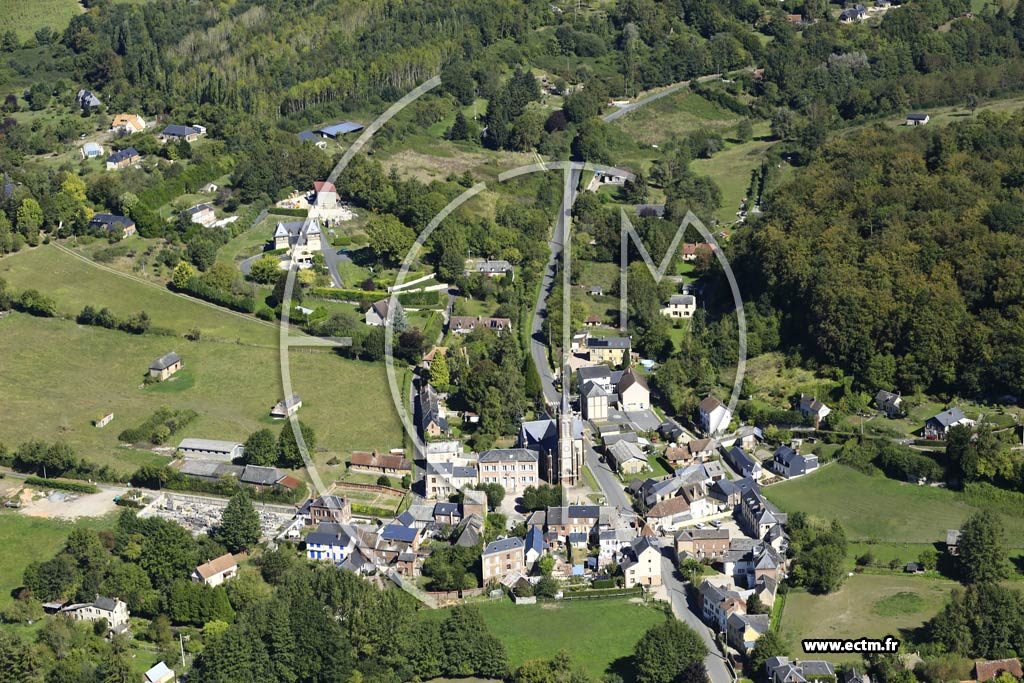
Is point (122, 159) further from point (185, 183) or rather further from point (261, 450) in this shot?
point (261, 450)

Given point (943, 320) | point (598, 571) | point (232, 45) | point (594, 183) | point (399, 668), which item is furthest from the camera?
point (232, 45)

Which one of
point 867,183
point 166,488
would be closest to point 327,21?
point 867,183

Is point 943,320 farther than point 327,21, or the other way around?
point 327,21

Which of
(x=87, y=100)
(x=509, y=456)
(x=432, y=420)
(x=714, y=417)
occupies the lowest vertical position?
(x=714, y=417)

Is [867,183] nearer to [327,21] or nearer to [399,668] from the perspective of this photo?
[399,668]

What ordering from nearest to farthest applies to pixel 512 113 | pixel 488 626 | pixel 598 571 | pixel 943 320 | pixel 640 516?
pixel 488 626 → pixel 598 571 → pixel 640 516 → pixel 943 320 → pixel 512 113

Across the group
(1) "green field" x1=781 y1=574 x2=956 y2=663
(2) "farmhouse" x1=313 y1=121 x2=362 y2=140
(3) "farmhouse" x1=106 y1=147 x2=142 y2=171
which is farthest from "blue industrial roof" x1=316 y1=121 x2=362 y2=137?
(1) "green field" x1=781 y1=574 x2=956 y2=663

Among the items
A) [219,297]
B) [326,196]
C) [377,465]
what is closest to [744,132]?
[326,196]
